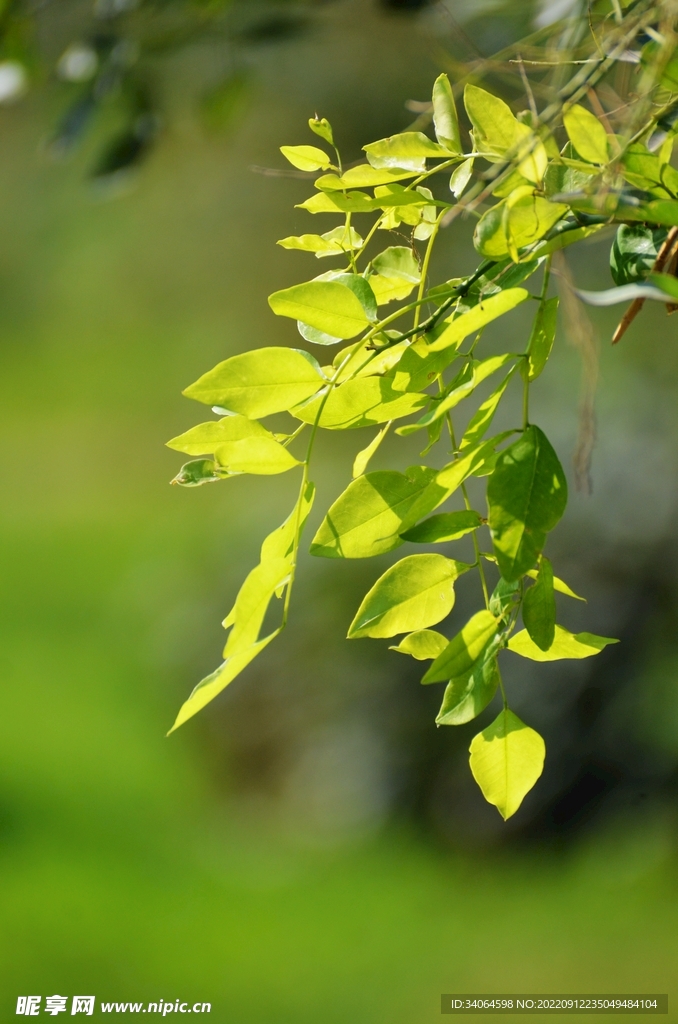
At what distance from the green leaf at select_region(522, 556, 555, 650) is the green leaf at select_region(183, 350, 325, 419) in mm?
58

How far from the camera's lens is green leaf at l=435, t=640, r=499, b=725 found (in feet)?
0.52

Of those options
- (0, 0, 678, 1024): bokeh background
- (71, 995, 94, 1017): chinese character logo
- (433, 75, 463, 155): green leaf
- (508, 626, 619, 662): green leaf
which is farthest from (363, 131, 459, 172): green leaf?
(71, 995, 94, 1017): chinese character logo

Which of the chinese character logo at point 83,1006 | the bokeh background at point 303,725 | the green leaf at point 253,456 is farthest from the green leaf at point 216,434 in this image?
the chinese character logo at point 83,1006

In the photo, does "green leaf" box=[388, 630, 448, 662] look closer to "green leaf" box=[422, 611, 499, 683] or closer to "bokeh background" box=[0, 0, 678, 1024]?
"green leaf" box=[422, 611, 499, 683]

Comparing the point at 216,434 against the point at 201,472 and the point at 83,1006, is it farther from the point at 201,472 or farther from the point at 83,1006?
the point at 83,1006

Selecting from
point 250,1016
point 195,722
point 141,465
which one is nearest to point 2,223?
point 141,465

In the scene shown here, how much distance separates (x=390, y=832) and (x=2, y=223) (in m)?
1.78

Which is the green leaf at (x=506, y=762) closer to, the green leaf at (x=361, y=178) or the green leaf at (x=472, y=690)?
the green leaf at (x=472, y=690)

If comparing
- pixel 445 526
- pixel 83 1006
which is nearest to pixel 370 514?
pixel 445 526

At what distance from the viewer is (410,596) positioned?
175 mm

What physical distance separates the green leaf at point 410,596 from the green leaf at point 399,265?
0.07 m

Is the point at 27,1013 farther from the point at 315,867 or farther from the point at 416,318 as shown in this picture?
the point at 416,318

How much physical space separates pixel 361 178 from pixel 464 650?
0.10 m

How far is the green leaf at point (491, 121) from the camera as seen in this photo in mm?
156
